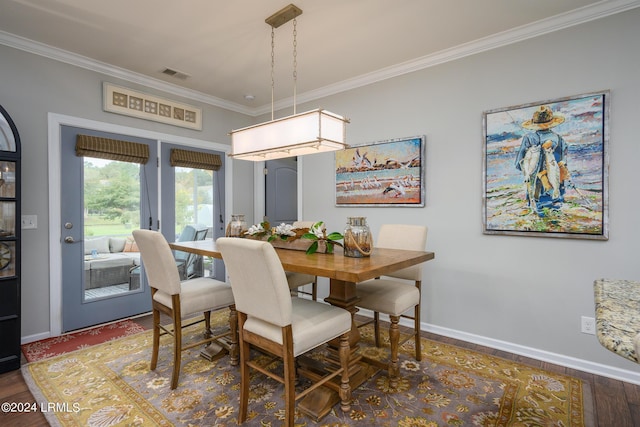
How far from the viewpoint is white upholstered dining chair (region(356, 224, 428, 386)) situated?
2176 millimetres

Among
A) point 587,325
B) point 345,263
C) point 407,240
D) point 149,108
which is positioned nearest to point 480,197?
point 407,240

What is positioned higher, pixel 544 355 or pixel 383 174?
pixel 383 174

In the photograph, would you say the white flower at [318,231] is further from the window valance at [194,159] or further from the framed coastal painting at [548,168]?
the window valance at [194,159]

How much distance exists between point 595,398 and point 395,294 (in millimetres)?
1354

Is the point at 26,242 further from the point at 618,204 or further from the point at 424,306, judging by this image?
the point at 618,204

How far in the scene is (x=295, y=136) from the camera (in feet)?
7.68

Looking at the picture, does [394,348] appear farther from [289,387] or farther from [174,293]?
[174,293]

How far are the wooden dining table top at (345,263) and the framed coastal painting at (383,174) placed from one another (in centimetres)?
113

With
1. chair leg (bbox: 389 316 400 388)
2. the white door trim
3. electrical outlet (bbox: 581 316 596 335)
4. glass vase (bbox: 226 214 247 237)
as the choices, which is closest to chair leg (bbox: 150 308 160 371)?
glass vase (bbox: 226 214 247 237)

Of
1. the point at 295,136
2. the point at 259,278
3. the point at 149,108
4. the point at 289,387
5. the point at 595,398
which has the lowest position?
the point at 595,398

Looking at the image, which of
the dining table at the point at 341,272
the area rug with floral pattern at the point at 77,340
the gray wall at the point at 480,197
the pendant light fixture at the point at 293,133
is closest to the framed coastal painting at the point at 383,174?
the gray wall at the point at 480,197

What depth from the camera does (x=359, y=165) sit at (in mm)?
3580

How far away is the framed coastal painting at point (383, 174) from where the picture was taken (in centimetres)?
317

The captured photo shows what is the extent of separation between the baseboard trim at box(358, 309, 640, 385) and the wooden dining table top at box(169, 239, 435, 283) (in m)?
1.26
